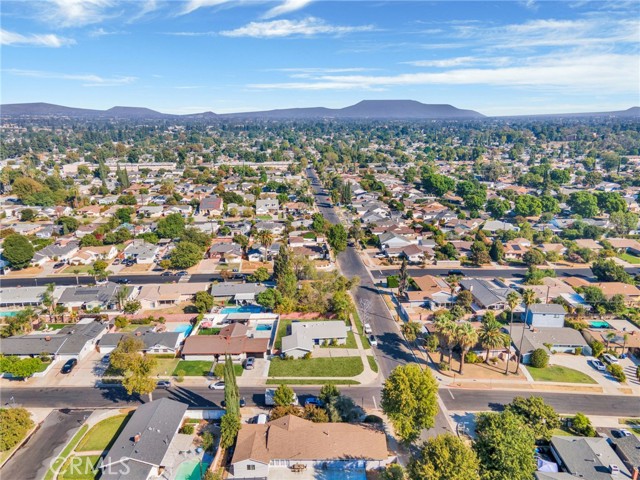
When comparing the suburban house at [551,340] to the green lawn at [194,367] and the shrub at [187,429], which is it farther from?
the shrub at [187,429]

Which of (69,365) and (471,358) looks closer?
(69,365)

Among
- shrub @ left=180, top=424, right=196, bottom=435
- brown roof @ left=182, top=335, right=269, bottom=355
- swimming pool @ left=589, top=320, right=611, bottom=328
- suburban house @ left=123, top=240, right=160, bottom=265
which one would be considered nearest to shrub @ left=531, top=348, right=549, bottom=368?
swimming pool @ left=589, top=320, right=611, bottom=328

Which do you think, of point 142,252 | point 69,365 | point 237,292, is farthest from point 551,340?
point 142,252

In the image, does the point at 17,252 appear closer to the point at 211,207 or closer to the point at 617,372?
the point at 211,207

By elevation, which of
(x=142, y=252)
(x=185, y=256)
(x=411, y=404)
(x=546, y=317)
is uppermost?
(x=185, y=256)

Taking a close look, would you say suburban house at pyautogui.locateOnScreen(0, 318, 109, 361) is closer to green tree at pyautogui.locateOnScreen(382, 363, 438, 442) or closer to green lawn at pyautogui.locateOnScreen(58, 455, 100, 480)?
green lawn at pyautogui.locateOnScreen(58, 455, 100, 480)

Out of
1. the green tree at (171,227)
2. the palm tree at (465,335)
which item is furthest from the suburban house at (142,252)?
the palm tree at (465,335)

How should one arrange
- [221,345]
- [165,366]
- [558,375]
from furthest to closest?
1. [221,345]
2. [165,366]
3. [558,375]
